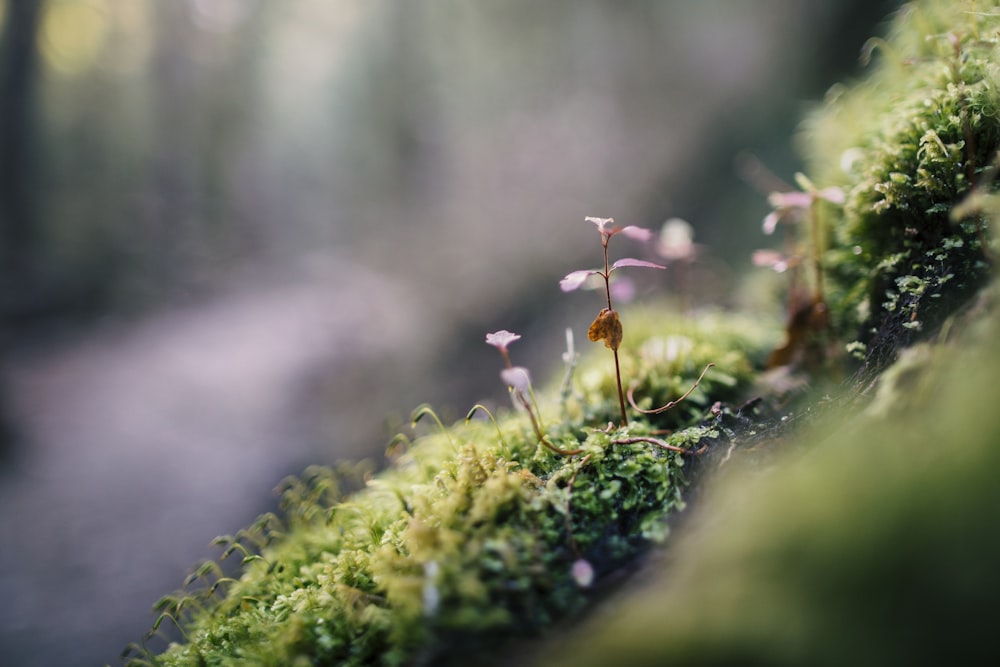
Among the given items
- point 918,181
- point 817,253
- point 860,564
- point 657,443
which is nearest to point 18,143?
point 657,443

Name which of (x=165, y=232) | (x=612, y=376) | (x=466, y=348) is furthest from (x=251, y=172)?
(x=612, y=376)

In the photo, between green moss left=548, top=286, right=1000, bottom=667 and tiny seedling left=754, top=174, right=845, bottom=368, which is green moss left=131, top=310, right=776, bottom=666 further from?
tiny seedling left=754, top=174, right=845, bottom=368

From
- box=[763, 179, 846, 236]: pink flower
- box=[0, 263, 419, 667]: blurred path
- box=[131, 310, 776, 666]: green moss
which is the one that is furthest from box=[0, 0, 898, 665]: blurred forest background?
box=[763, 179, 846, 236]: pink flower

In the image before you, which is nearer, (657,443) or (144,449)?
(657,443)

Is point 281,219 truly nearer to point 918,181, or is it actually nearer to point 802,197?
point 802,197

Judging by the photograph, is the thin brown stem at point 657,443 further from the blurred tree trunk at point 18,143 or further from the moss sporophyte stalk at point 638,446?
the blurred tree trunk at point 18,143

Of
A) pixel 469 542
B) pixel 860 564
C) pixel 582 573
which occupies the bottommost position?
pixel 860 564

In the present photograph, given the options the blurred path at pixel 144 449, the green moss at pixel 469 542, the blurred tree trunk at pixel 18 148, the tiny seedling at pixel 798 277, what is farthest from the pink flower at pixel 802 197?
the blurred tree trunk at pixel 18 148
